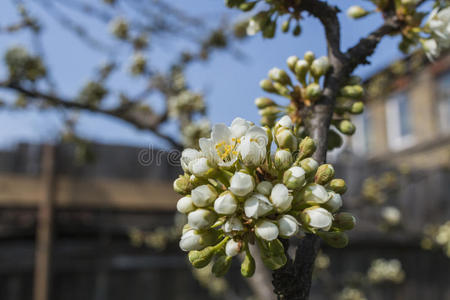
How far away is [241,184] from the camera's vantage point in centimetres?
65

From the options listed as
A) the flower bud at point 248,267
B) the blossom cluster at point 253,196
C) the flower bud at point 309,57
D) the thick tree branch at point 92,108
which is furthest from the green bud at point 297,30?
the thick tree branch at point 92,108

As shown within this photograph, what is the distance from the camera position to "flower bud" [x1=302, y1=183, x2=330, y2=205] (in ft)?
2.25

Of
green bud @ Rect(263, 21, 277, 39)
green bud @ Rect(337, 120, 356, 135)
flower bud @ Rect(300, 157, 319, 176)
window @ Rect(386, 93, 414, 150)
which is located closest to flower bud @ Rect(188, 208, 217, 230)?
flower bud @ Rect(300, 157, 319, 176)

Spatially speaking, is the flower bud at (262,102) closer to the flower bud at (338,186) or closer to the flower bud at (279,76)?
the flower bud at (279,76)

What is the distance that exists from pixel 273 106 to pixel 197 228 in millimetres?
501

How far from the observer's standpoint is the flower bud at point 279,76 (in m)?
1.01

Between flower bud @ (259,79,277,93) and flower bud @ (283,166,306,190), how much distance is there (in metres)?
0.41

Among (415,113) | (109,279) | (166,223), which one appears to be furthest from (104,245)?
(415,113)

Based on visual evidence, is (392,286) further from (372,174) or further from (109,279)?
(109,279)

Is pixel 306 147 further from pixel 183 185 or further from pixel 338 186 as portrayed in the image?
pixel 183 185

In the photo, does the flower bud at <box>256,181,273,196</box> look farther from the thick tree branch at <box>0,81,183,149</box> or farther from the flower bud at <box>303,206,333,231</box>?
the thick tree branch at <box>0,81,183,149</box>

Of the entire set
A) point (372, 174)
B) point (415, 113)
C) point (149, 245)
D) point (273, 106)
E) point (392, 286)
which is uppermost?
point (415, 113)

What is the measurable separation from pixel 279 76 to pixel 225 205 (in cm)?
48

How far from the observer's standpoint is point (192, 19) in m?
3.27
